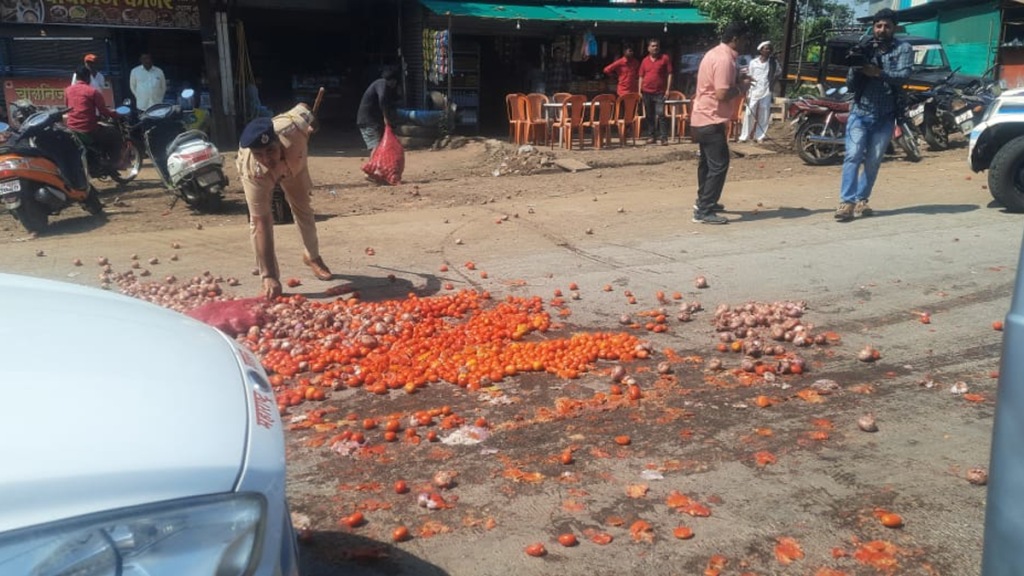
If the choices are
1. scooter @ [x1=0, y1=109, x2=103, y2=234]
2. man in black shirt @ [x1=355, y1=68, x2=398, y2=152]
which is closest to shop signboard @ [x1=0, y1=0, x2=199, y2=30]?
man in black shirt @ [x1=355, y1=68, x2=398, y2=152]

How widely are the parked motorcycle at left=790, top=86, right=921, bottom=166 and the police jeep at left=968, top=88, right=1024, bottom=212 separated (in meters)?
4.38

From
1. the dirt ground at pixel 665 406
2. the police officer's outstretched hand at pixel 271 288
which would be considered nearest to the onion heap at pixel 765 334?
the dirt ground at pixel 665 406

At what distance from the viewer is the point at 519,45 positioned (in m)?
21.6

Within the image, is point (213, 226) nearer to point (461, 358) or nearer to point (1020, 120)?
point (461, 358)

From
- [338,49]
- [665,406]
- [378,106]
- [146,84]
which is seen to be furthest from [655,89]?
[665,406]

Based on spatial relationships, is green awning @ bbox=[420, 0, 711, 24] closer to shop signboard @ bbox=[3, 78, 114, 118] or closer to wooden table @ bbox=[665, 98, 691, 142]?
wooden table @ bbox=[665, 98, 691, 142]

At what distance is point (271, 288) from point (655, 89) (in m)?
12.5

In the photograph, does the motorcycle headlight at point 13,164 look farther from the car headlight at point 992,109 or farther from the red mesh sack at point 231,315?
the car headlight at point 992,109

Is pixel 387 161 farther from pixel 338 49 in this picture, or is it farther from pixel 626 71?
pixel 338 49

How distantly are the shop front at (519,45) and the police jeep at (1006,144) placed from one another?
Result: 11.0 metres

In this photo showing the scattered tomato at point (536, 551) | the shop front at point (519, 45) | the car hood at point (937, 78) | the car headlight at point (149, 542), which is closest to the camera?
the car headlight at point (149, 542)

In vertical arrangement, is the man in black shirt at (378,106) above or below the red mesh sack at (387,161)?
above

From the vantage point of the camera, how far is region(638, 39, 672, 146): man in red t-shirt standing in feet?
55.8

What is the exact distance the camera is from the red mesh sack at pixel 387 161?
1126cm
